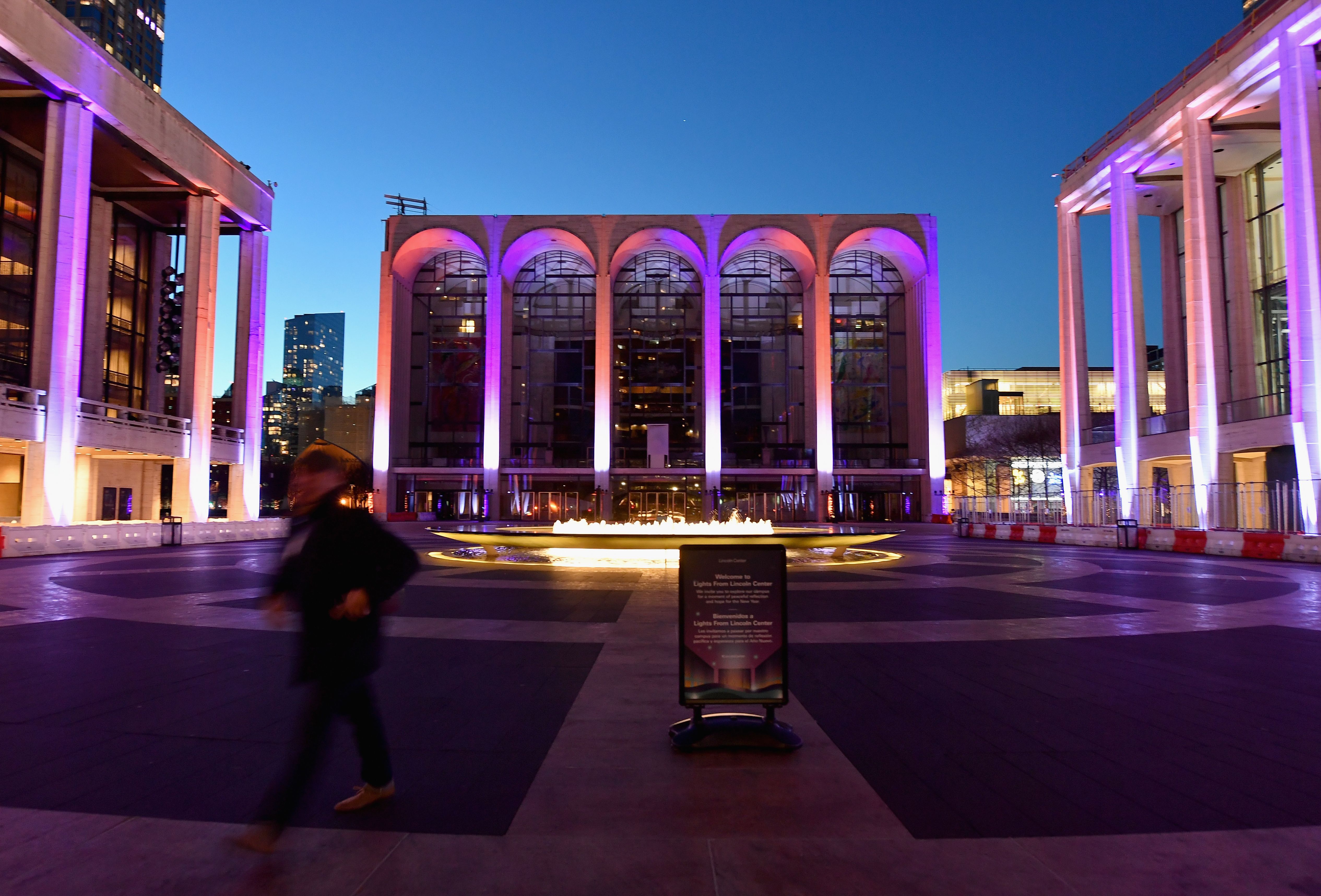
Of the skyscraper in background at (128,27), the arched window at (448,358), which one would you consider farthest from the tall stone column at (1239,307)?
the skyscraper in background at (128,27)

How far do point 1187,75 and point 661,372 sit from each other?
127ft

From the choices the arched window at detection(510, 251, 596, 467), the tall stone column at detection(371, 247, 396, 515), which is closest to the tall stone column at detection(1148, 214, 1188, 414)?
the arched window at detection(510, 251, 596, 467)

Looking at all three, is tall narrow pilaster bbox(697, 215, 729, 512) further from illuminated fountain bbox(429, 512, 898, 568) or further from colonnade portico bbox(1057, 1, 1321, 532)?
illuminated fountain bbox(429, 512, 898, 568)

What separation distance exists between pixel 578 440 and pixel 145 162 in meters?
33.6

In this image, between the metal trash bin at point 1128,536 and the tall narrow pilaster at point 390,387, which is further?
the tall narrow pilaster at point 390,387

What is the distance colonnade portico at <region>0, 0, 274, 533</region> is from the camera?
27797mm

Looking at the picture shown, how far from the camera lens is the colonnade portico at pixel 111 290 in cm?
2780

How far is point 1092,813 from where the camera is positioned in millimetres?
3545

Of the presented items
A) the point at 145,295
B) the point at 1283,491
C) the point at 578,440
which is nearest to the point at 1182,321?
the point at 1283,491

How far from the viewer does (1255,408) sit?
3338 cm

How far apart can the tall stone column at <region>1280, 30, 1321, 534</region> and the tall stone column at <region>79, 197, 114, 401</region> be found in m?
53.5

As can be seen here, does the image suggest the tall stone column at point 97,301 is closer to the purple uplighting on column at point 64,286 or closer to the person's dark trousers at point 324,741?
the purple uplighting on column at point 64,286

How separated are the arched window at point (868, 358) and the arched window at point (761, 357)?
3348 millimetres

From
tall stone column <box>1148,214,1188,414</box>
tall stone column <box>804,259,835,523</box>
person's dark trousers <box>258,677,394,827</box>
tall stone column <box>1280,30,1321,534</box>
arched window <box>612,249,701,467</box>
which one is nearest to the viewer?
person's dark trousers <box>258,677,394,827</box>
